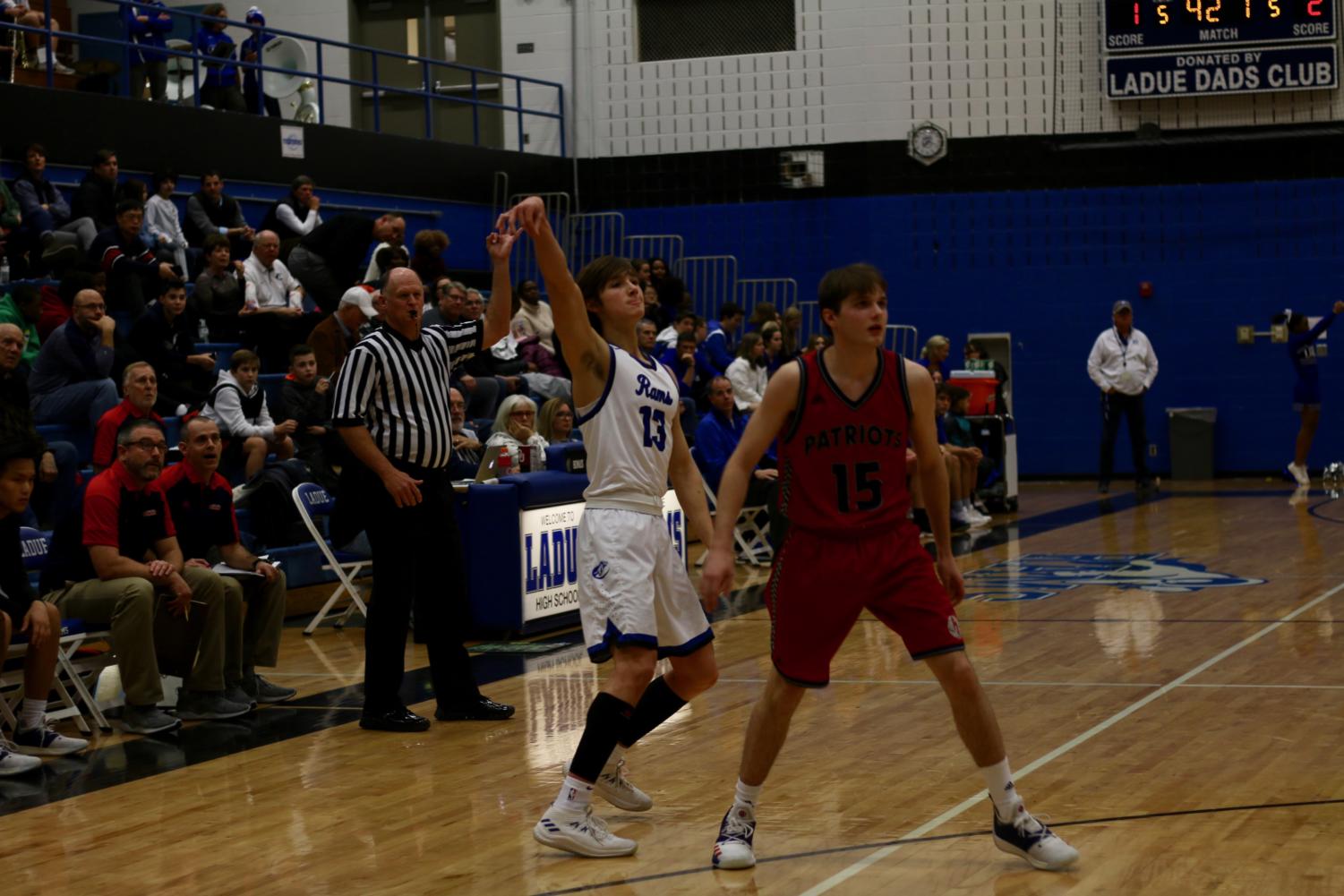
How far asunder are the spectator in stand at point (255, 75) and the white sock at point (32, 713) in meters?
10.9

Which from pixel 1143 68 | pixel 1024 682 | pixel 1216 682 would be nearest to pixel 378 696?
pixel 1024 682

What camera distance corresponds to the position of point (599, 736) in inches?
200

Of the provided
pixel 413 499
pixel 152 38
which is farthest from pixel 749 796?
pixel 152 38

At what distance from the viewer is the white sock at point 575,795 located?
198 inches

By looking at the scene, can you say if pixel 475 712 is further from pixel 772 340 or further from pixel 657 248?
pixel 657 248

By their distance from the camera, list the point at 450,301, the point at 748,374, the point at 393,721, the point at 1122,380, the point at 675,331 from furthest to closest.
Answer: the point at 1122,380, the point at 675,331, the point at 748,374, the point at 450,301, the point at 393,721

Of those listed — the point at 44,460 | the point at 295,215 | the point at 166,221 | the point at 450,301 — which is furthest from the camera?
the point at 295,215

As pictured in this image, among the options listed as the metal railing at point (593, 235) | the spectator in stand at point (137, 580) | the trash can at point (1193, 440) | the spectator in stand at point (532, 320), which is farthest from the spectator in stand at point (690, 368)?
the spectator in stand at point (137, 580)

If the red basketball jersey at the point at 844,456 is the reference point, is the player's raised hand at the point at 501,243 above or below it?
above

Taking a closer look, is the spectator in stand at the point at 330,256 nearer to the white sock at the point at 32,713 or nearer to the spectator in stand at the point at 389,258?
the spectator in stand at the point at 389,258

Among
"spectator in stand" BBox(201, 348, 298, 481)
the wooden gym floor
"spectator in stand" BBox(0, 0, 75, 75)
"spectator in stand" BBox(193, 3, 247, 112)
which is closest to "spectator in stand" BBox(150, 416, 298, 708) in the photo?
the wooden gym floor

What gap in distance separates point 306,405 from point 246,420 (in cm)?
41

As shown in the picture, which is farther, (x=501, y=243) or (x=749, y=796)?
(x=501, y=243)

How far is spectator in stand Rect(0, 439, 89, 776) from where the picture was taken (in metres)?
6.54
